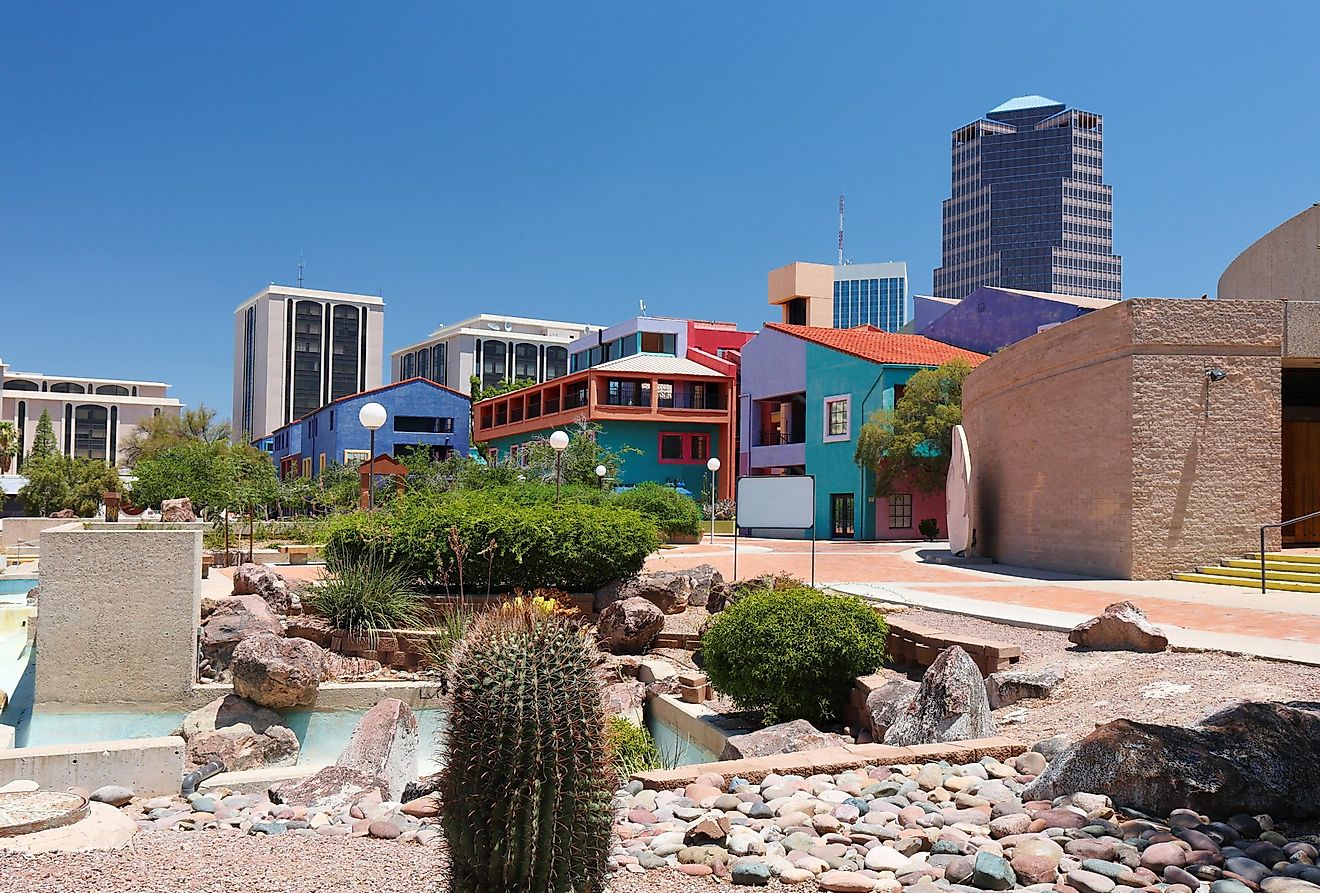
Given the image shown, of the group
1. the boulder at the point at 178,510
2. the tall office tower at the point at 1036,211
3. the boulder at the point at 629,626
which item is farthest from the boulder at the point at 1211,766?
the tall office tower at the point at 1036,211

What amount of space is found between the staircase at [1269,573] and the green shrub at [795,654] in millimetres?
8474

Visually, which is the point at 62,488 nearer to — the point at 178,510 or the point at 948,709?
the point at 178,510

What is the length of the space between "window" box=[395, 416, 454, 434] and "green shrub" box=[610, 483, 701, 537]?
1098 inches

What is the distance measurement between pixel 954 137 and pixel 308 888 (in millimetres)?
208834

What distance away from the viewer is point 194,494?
1927 cm

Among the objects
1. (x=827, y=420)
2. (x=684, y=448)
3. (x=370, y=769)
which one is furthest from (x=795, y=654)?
(x=684, y=448)

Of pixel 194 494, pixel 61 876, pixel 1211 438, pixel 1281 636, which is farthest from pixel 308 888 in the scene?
pixel 194 494

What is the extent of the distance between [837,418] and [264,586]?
2684 cm

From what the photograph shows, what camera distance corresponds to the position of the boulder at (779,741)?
6.88 m

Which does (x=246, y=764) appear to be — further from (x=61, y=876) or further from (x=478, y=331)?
(x=478, y=331)

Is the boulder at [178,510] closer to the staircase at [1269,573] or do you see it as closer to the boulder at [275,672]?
the boulder at [275,672]

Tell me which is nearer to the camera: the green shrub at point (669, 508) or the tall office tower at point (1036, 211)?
the green shrub at point (669, 508)

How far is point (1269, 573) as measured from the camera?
14.0 m

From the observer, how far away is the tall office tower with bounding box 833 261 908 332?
188 m
